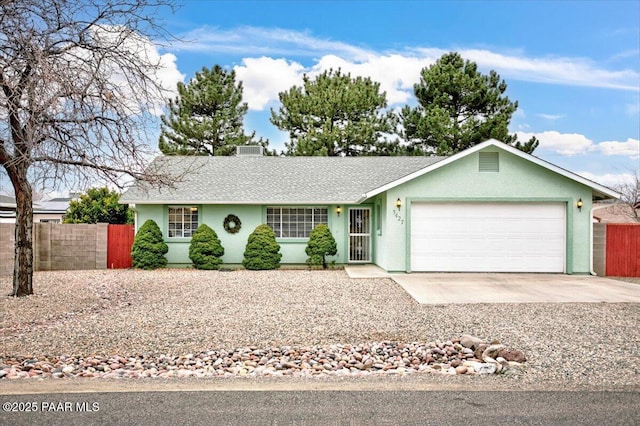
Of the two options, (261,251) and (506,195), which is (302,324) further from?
(506,195)

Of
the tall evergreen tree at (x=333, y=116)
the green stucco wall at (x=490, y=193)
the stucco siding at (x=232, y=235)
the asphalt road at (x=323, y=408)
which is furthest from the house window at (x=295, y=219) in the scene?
the asphalt road at (x=323, y=408)

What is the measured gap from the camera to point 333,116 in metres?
28.5

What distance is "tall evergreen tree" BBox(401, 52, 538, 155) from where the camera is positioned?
2655 cm

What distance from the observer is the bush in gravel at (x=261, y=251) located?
15977 mm

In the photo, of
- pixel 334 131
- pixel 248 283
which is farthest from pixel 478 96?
pixel 248 283

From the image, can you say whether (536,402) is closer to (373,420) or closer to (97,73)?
(373,420)

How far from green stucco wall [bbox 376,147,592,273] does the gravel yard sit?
2742 millimetres

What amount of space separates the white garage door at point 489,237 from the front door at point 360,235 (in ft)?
9.65

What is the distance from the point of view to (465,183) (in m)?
14.4

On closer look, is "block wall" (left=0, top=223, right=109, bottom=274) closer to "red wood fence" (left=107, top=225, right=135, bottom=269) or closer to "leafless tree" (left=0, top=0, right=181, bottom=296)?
"red wood fence" (left=107, top=225, right=135, bottom=269)

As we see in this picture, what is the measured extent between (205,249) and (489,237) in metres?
8.60

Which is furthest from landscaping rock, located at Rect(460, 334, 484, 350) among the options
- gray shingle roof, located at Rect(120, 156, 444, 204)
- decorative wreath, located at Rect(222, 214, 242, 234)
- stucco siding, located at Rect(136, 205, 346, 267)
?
decorative wreath, located at Rect(222, 214, 242, 234)

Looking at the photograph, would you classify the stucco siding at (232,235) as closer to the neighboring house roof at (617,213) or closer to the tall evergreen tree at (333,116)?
the tall evergreen tree at (333,116)

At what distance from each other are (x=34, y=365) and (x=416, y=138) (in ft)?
81.7
